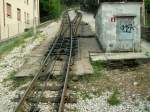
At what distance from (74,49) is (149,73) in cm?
738

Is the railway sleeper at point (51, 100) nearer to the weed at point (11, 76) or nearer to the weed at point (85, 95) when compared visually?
the weed at point (85, 95)

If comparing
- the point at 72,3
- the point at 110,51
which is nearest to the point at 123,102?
the point at 110,51

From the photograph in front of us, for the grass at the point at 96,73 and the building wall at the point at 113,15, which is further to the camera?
the building wall at the point at 113,15

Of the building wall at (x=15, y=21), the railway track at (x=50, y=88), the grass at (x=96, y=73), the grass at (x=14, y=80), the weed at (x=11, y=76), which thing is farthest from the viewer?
the building wall at (x=15, y=21)

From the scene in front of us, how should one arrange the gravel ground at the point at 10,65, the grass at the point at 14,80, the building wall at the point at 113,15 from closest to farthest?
the gravel ground at the point at 10,65 → the grass at the point at 14,80 → the building wall at the point at 113,15

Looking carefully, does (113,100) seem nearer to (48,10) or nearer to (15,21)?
(15,21)

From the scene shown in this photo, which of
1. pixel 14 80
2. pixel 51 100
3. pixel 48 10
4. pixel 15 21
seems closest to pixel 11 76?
pixel 14 80

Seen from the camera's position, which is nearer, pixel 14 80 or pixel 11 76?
pixel 14 80

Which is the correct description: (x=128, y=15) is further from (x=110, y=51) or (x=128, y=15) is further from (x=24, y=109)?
(x=24, y=109)

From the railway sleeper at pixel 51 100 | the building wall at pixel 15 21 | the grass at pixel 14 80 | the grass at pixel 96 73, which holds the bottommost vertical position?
the railway sleeper at pixel 51 100

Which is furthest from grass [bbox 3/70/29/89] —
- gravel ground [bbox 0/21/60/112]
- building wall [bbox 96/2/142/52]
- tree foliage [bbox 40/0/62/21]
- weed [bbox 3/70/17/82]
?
tree foliage [bbox 40/0/62/21]

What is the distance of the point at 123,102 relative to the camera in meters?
12.9

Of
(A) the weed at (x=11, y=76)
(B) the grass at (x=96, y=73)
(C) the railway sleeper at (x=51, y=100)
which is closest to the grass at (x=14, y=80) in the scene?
(A) the weed at (x=11, y=76)

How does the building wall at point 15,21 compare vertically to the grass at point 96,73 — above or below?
above
